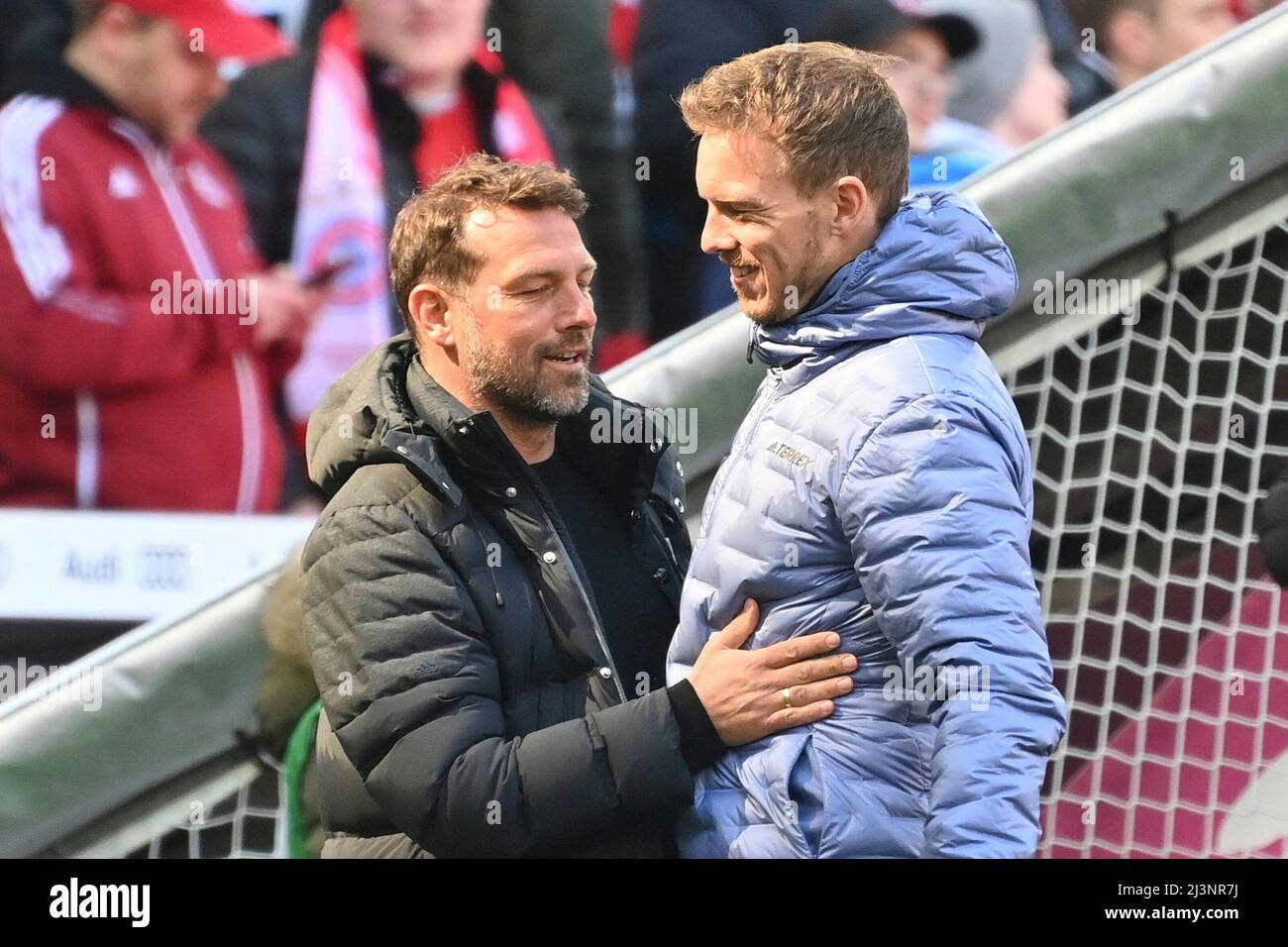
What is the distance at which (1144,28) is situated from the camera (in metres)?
3.80

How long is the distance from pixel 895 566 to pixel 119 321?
2536 mm

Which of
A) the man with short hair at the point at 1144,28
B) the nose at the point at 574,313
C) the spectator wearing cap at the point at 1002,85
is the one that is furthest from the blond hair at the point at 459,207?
the man with short hair at the point at 1144,28

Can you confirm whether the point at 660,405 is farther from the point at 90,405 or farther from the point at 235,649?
the point at 90,405

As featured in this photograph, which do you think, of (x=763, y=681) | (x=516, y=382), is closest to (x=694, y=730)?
(x=763, y=681)

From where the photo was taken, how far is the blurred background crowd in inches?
145

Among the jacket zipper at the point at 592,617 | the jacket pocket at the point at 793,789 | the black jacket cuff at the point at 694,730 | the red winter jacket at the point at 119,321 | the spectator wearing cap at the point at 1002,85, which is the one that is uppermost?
the spectator wearing cap at the point at 1002,85

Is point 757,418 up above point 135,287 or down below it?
below

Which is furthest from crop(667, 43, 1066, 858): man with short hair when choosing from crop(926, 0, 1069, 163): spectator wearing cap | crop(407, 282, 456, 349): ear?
crop(926, 0, 1069, 163): spectator wearing cap

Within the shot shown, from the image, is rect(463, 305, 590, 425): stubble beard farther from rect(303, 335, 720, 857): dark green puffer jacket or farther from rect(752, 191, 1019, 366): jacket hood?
rect(752, 191, 1019, 366): jacket hood

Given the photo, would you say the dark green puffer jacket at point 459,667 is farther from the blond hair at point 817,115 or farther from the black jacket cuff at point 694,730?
the blond hair at point 817,115

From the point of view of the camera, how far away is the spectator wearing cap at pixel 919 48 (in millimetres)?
3701

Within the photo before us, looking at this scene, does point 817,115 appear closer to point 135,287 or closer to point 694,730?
point 694,730

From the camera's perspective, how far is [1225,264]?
2.36 m

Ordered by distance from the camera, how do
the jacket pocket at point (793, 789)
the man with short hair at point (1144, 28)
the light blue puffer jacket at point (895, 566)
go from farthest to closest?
1. the man with short hair at point (1144, 28)
2. the jacket pocket at point (793, 789)
3. the light blue puffer jacket at point (895, 566)
